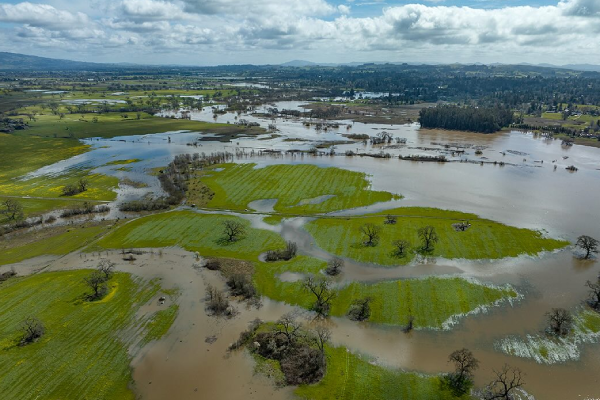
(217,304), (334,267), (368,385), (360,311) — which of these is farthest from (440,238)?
(217,304)

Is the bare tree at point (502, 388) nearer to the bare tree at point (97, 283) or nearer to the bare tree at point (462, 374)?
the bare tree at point (462, 374)

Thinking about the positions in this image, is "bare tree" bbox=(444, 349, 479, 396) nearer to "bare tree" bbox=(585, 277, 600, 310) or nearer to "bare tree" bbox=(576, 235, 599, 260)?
"bare tree" bbox=(585, 277, 600, 310)

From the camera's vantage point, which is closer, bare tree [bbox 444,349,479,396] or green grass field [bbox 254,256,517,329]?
bare tree [bbox 444,349,479,396]

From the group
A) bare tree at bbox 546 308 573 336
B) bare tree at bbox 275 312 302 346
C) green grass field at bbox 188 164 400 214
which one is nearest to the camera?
bare tree at bbox 275 312 302 346

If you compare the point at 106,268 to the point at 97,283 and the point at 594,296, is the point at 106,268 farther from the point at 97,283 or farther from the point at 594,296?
the point at 594,296

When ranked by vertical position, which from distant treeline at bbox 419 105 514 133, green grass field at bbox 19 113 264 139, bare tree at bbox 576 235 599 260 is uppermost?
distant treeline at bbox 419 105 514 133

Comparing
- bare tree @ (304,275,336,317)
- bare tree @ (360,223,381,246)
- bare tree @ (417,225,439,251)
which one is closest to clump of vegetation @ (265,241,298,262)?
bare tree @ (304,275,336,317)
